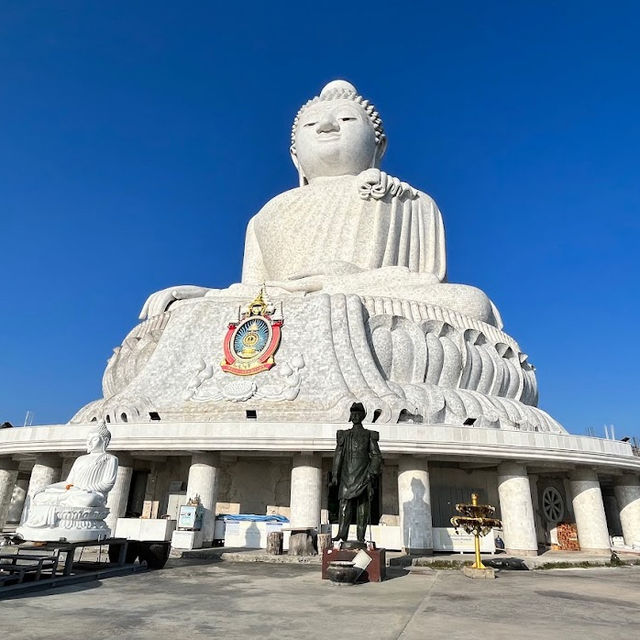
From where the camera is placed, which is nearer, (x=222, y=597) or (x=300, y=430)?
(x=222, y=597)

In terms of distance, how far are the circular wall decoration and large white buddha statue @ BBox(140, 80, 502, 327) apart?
4.68m

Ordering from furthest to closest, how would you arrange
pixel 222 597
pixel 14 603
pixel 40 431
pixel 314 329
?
pixel 314 329
pixel 40 431
pixel 222 597
pixel 14 603

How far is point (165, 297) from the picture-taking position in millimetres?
15734

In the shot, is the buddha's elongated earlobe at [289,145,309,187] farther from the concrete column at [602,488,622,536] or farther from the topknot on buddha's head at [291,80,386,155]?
the concrete column at [602,488,622,536]

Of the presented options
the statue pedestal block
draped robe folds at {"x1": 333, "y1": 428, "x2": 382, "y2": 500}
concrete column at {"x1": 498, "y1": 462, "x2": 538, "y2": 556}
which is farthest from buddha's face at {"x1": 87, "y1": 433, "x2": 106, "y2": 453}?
concrete column at {"x1": 498, "y1": 462, "x2": 538, "y2": 556}

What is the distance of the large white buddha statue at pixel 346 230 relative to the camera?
1503 centimetres

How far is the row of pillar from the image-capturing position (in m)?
9.59

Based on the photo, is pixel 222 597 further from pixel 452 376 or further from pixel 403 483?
pixel 452 376

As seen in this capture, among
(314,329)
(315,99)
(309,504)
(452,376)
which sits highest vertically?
(315,99)

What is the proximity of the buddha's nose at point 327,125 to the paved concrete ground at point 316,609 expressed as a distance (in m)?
17.9

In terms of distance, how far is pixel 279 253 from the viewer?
62.3 ft

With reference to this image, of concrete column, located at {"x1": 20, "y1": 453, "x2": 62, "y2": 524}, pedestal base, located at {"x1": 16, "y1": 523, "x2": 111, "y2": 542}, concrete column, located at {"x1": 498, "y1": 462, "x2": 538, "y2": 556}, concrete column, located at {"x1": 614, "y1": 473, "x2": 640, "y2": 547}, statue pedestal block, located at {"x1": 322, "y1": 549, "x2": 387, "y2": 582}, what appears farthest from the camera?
concrete column, located at {"x1": 20, "y1": 453, "x2": 62, "y2": 524}

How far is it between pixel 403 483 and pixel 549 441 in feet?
9.55

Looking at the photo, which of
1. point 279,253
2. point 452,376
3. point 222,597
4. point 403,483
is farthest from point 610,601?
point 279,253
